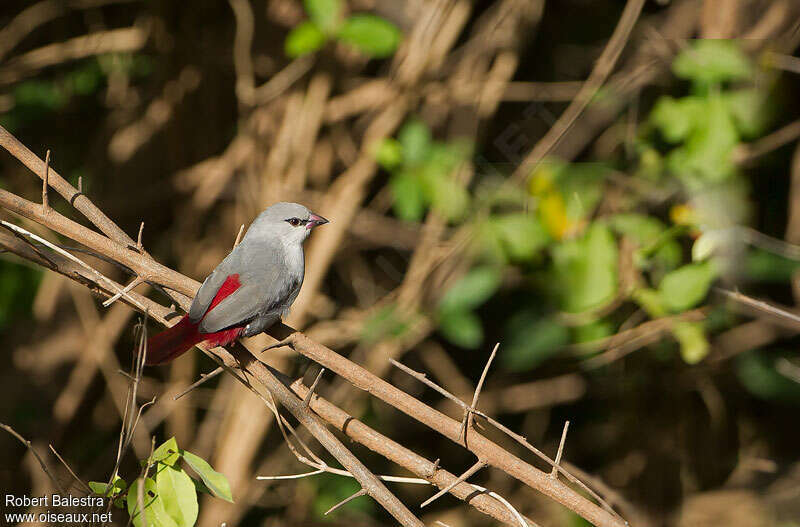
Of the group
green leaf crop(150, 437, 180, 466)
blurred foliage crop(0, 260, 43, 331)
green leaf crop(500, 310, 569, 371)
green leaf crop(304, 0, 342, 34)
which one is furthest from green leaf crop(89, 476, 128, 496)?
blurred foliage crop(0, 260, 43, 331)

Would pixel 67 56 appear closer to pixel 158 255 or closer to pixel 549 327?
pixel 158 255

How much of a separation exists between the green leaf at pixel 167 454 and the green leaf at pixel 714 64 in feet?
9.11

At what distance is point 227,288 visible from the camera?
93.8 inches

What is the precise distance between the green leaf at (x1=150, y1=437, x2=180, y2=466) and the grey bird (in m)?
0.44

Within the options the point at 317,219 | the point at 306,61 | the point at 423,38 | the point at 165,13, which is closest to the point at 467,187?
the point at 423,38

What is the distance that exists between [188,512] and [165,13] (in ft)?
12.1

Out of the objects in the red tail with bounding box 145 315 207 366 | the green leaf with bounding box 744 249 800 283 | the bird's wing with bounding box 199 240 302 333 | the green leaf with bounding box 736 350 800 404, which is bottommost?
the green leaf with bounding box 736 350 800 404

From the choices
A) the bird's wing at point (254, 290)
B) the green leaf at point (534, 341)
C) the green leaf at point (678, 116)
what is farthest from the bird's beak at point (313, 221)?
the green leaf at point (678, 116)

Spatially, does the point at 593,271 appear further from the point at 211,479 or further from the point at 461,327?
the point at 211,479

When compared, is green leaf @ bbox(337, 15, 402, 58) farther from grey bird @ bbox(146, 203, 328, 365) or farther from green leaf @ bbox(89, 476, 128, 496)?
green leaf @ bbox(89, 476, 128, 496)

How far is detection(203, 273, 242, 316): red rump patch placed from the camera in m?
2.31

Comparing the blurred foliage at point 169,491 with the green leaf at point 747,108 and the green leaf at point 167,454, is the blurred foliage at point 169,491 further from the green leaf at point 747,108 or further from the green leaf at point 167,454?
the green leaf at point 747,108

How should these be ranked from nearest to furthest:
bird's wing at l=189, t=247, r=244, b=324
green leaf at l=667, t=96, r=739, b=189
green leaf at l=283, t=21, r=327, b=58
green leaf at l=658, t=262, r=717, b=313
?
bird's wing at l=189, t=247, r=244, b=324 < green leaf at l=658, t=262, r=717, b=313 < green leaf at l=667, t=96, r=739, b=189 < green leaf at l=283, t=21, r=327, b=58

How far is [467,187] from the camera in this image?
14.5 feet
